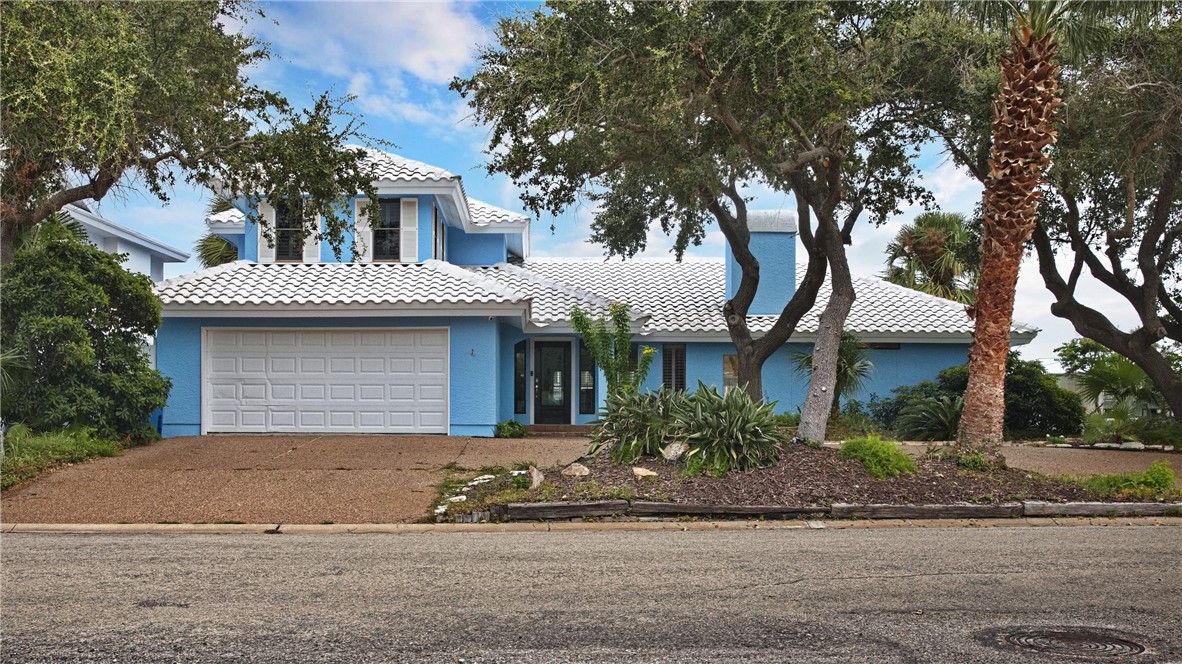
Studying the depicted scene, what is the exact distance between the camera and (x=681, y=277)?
25516 millimetres

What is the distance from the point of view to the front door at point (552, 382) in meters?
21.5

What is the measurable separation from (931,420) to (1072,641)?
1401 centimetres

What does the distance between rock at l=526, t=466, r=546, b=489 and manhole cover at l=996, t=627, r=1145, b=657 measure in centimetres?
635

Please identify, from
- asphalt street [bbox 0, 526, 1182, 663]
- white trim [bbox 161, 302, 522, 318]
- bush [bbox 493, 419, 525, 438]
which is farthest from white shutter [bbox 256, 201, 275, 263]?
asphalt street [bbox 0, 526, 1182, 663]

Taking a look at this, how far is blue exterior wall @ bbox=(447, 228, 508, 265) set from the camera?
77.0 ft

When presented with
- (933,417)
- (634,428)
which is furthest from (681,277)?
(634,428)

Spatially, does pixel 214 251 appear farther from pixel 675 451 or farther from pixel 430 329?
pixel 675 451

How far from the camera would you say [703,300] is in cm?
2312

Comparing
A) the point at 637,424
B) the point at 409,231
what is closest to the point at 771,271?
the point at 409,231

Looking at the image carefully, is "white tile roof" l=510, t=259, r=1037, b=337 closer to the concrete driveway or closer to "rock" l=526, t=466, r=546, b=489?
the concrete driveway

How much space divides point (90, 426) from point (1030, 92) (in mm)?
15036

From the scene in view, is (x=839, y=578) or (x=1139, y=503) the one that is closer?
(x=839, y=578)

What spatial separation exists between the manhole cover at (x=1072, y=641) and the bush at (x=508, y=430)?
13.2 meters

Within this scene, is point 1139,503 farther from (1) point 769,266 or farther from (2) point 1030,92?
(1) point 769,266
